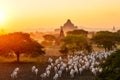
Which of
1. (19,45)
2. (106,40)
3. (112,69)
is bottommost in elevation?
(106,40)

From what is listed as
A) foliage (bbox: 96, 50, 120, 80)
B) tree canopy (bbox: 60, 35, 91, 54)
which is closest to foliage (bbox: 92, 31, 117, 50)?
tree canopy (bbox: 60, 35, 91, 54)

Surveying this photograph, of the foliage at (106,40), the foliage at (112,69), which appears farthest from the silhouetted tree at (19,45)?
the foliage at (112,69)

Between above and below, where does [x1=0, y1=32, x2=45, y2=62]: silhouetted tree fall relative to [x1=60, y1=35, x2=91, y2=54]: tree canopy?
above

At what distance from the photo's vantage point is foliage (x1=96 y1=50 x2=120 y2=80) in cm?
1335

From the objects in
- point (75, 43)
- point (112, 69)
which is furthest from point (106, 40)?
point (112, 69)

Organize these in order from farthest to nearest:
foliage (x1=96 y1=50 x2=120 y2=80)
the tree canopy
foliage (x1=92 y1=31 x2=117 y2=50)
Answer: foliage (x1=92 y1=31 x2=117 y2=50) → the tree canopy → foliage (x1=96 y1=50 x2=120 y2=80)

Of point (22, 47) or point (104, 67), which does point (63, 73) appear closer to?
point (22, 47)

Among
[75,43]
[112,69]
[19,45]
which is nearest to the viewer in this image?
[112,69]

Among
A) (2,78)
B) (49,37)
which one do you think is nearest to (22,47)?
(2,78)

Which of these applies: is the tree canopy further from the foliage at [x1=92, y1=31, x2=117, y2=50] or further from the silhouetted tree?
the silhouetted tree

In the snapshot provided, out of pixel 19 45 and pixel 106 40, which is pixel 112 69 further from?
pixel 106 40

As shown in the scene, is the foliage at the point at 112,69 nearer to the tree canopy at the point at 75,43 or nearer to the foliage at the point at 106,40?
the tree canopy at the point at 75,43

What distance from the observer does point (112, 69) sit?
44.6 feet

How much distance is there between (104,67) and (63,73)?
2691cm
